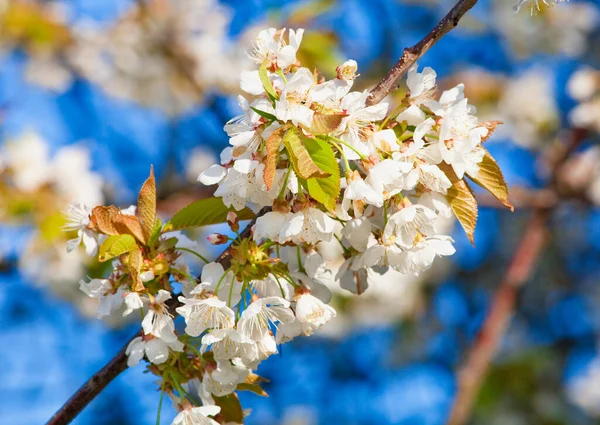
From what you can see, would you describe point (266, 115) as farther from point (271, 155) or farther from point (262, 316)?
point (262, 316)

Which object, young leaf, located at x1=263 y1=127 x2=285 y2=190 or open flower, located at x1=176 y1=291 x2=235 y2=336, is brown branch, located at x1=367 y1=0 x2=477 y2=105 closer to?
young leaf, located at x1=263 y1=127 x2=285 y2=190

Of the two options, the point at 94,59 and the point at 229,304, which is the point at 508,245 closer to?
the point at 94,59

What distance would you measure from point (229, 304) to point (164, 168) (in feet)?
12.5

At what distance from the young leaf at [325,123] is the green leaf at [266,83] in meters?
0.08

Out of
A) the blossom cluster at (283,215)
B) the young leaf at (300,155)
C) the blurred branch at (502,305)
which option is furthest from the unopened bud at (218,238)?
the blurred branch at (502,305)

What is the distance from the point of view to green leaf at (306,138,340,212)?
42.4 inches

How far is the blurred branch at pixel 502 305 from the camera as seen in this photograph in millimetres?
3578

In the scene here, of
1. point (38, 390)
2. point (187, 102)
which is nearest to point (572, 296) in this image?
point (187, 102)

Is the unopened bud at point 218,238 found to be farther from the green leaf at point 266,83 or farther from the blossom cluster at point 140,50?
the blossom cluster at point 140,50

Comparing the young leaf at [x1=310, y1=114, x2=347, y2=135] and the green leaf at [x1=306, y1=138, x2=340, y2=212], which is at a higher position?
the young leaf at [x1=310, y1=114, x2=347, y2=135]

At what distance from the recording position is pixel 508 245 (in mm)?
6203

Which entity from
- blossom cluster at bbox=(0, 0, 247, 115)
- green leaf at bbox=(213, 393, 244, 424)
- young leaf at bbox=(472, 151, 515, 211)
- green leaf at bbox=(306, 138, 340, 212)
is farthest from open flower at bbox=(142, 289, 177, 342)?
blossom cluster at bbox=(0, 0, 247, 115)

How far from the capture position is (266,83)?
3.69 feet

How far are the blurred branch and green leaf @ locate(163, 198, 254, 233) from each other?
8.58ft
